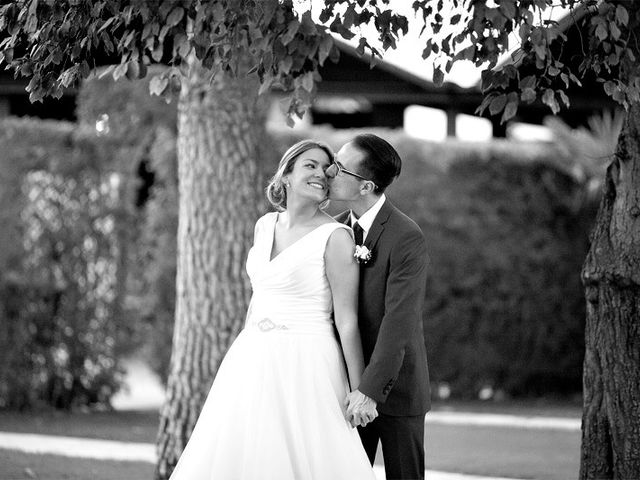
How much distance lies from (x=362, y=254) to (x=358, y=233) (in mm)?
205

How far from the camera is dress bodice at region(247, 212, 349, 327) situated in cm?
460

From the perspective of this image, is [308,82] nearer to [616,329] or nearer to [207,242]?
[616,329]

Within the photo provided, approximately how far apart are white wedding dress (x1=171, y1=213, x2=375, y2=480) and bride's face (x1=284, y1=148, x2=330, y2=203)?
151 millimetres

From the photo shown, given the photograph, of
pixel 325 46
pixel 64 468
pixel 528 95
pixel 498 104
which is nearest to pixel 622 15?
pixel 528 95

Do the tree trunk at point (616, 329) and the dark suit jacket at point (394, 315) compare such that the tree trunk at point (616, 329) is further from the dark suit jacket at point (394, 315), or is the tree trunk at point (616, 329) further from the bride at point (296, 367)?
the bride at point (296, 367)

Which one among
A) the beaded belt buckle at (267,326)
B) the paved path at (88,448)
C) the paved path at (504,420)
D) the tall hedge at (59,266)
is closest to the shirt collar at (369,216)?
the beaded belt buckle at (267,326)

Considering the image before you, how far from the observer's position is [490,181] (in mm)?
12625

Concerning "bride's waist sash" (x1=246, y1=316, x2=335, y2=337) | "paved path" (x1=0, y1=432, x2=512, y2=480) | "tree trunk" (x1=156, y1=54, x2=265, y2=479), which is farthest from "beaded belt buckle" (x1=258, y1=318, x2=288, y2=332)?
"paved path" (x1=0, y1=432, x2=512, y2=480)

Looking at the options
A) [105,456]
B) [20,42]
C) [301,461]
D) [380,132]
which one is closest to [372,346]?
[301,461]

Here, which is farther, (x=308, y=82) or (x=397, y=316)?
(x=308, y=82)

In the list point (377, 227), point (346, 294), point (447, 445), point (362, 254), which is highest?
point (377, 227)

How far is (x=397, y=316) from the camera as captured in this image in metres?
4.45

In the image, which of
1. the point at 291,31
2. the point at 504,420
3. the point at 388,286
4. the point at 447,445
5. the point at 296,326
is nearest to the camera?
the point at 291,31

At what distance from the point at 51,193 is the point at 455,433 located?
4.78 m
